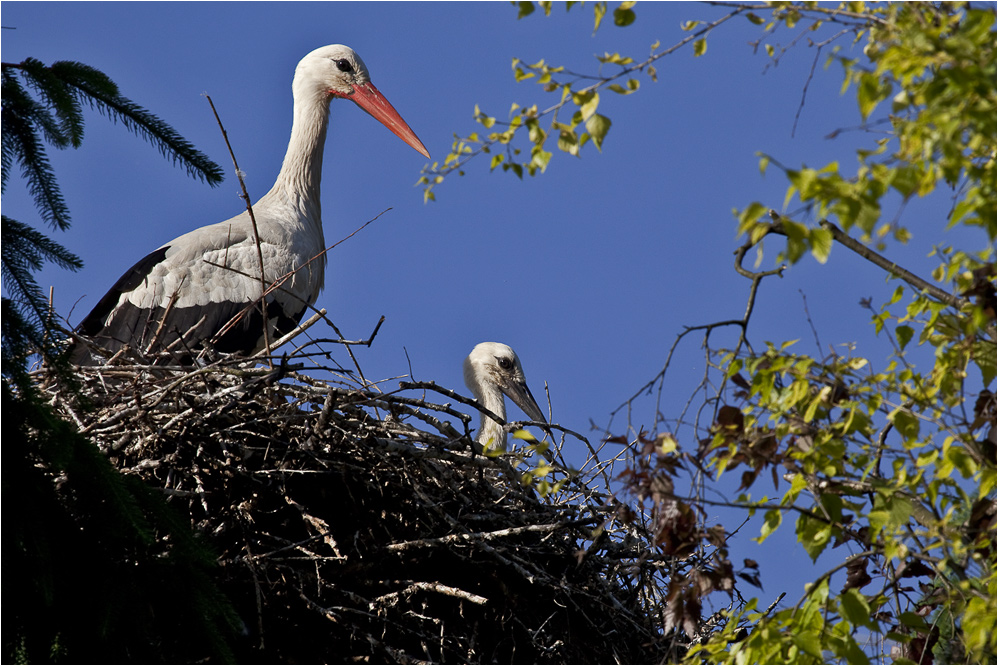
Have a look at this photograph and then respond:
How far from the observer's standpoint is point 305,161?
22.7ft

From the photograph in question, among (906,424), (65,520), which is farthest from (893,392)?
(65,520)

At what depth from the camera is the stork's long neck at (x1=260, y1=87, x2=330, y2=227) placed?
6.71m

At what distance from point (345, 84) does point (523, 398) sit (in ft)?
8.42

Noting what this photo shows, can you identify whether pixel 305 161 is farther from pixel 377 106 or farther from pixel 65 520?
pixel 65 520

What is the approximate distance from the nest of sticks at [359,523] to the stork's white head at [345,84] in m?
3.52

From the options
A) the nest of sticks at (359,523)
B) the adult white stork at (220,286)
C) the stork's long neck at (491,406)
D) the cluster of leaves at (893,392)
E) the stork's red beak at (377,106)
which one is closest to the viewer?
the cluster of leaves at (893,392)

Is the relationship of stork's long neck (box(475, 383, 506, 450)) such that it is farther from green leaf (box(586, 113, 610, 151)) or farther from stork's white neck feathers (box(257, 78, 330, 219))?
green leaf (box(586, 113, 610, 151))

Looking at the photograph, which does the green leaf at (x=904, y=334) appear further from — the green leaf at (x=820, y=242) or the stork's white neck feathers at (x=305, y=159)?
the stork's white neck feathers at (x=305, y=159)

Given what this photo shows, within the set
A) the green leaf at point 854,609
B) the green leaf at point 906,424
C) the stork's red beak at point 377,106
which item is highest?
the stork's red beak at point 377,106

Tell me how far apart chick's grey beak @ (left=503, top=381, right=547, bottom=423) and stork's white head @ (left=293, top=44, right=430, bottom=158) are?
2.02m

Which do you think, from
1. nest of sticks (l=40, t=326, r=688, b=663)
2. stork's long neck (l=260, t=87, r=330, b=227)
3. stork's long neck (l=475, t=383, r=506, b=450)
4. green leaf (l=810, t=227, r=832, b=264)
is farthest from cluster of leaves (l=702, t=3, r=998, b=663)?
stork's long neck (l=260, t=87, r=330, b=227)

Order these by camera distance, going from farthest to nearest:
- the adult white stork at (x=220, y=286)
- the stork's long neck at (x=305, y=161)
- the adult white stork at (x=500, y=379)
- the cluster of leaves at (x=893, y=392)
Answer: the adult white stork at (x=500, y=379) < the stork's long neck at (x=305, y=161) < the adult white stork at (x=220, y=286) < the cluster of leaves at (x=893, y=392)

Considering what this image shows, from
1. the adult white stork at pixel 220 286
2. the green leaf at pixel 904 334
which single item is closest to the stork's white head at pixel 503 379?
the adult white stork at pixel 220 286

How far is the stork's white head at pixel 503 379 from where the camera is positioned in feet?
22.7
